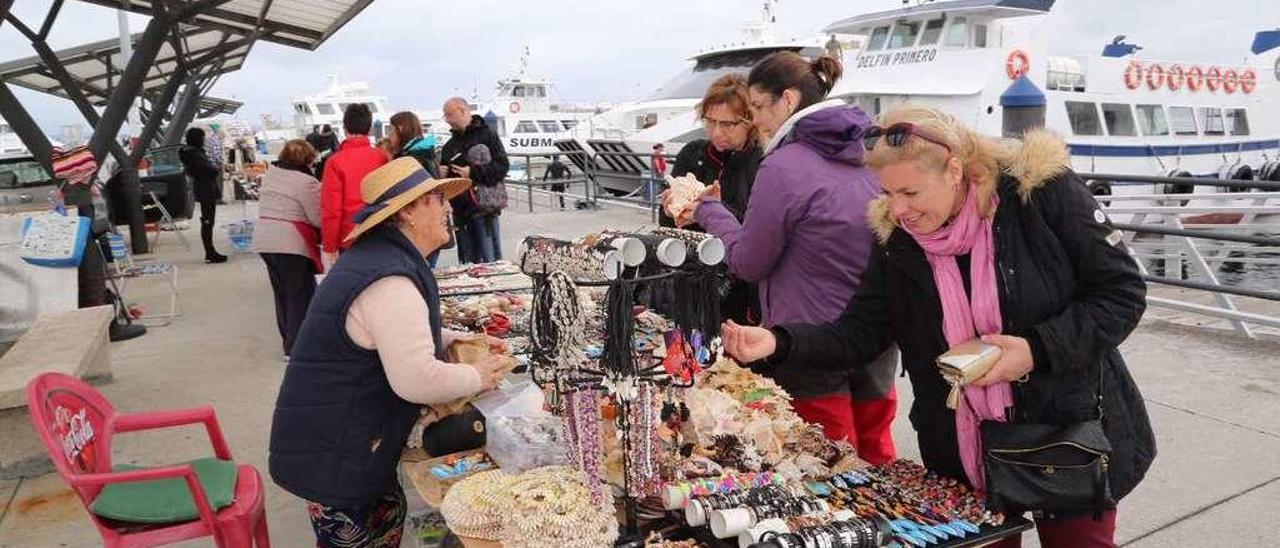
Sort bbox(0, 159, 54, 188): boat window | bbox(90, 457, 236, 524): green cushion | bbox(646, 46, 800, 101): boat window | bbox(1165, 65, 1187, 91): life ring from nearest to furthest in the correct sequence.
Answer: bbox(90, 457, 236, 524): green cushion < bbox(0, 159, 54, 188): boat window < bbox(1165, 65, 1187, 91): life ring < bbox(646, 46, 800, 101): boat window

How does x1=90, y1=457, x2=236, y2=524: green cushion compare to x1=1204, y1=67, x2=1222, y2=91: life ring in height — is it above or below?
below

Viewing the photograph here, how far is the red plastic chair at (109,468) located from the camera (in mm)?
2301

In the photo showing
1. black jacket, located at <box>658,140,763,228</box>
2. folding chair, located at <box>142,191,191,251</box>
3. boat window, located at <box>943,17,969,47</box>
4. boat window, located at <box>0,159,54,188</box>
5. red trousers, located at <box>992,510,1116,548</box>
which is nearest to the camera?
red trousers, located at <box>992,510,1116,548</box>

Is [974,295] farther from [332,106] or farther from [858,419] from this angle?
[332,106]

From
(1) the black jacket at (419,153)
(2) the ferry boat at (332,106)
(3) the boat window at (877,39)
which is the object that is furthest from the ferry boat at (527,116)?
(1) the black jacket at (419,153)

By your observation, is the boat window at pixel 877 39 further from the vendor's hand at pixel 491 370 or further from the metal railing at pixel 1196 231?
the vendor's hand at pixel 491 370

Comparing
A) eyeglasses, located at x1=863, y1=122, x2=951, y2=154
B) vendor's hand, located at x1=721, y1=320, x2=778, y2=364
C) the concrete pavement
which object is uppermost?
eyeglasses, located at x1=863, y1=122, x2=951, y2=154

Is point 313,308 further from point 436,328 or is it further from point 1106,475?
point 1106,475

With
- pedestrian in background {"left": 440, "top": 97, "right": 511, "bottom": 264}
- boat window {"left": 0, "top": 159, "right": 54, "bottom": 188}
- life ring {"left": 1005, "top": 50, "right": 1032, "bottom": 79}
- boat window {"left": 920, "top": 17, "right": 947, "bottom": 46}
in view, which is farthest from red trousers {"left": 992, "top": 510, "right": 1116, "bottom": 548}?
boat window {"left": 920, "top": 17, "right": 947, "bottom": 46}

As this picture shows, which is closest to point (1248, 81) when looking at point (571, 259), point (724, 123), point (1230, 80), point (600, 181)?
point (1230, 80)

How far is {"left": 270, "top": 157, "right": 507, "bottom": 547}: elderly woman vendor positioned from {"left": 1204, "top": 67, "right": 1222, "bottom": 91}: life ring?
20.7 metres

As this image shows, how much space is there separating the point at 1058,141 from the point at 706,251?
0.83 metres

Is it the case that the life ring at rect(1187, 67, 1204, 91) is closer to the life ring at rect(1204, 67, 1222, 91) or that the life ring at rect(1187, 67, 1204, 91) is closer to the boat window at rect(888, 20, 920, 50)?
the life ring at rect(1204, 67, 1222, 91)

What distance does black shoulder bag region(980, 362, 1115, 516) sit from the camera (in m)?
1.74
